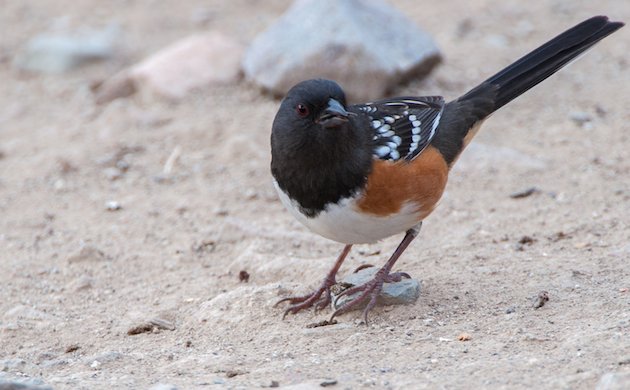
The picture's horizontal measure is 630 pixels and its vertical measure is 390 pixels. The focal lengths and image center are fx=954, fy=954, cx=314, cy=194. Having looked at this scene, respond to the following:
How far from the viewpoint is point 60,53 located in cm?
816

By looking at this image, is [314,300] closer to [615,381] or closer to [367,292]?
[367,292]

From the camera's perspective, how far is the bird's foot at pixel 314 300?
14.7 ft

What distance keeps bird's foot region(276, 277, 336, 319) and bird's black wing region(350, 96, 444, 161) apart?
71 cm

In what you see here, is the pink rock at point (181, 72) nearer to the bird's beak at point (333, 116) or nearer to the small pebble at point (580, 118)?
the small pebble at point (580, 118)

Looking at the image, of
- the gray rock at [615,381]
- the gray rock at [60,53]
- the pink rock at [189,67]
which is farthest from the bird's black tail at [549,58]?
the gray rock at [60,53]

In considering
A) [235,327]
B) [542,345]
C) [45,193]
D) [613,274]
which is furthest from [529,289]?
[45,193]

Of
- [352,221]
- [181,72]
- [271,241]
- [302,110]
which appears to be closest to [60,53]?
[181,72]

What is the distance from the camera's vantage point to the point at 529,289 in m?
4.45

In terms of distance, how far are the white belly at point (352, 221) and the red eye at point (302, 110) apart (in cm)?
39

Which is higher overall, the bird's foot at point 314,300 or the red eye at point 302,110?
the red eye at point 302,110

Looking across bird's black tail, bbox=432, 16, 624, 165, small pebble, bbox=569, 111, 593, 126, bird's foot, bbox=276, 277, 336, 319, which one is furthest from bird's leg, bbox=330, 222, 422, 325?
small pebble, bbox=569, 111, 593, 126

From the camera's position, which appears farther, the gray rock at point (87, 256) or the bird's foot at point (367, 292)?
the gray rock at point (87, 256)

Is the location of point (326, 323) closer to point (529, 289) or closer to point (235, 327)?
point (235, 327)

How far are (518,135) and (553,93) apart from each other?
781 mm
